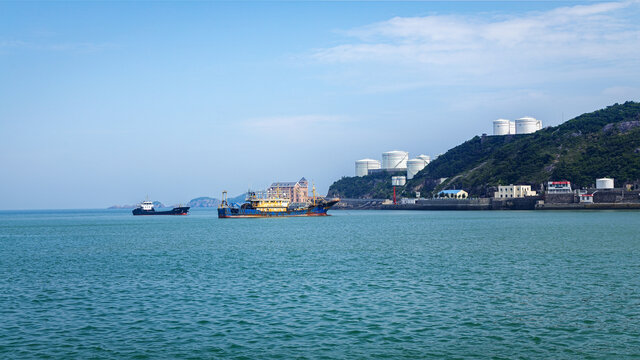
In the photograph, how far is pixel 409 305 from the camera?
2459cm

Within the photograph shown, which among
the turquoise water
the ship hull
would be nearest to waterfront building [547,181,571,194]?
the ship hull

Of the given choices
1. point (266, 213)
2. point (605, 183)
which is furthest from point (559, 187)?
point (266, 213)

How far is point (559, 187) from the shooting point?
15738 cm

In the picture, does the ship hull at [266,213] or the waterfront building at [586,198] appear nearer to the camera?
the ship hull at [266,213]

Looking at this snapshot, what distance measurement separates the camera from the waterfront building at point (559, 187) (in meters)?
155

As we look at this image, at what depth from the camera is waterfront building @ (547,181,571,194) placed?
155 meters

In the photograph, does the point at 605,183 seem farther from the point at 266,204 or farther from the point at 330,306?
the point at 330,306

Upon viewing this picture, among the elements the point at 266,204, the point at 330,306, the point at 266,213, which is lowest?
the point at 330,306

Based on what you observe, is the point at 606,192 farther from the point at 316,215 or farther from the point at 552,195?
the point at 316,215

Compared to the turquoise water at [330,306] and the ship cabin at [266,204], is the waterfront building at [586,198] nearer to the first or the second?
the ship cabin at [266,204]

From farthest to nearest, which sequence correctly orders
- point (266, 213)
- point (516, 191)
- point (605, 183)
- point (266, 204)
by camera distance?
1. point (516, 191)
2. point (266, 204)
3. point (605, 183)
4. point (266, 213)

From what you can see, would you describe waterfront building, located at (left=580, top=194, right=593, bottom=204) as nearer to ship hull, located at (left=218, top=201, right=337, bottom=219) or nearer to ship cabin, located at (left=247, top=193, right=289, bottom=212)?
ship hull, located at (left=218, top=201, right=337, bottom=219)

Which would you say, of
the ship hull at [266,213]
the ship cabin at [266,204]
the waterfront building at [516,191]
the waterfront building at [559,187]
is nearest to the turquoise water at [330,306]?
the ship hull at [266,213]

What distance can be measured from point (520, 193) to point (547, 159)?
68.2ft
